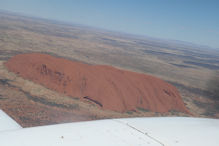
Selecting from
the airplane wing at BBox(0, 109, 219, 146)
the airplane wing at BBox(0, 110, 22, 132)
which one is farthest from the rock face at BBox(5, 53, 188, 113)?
the airplane wing at BBox(0, 109, 219, 146)

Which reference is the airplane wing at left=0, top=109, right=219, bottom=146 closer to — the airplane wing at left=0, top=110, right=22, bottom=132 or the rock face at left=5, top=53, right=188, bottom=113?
the airplane wing at left=0, top=110, right=22, bottom=132

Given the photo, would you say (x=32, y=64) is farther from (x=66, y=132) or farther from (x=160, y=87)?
(x=66, y=132)

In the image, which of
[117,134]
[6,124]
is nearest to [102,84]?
[6,124]

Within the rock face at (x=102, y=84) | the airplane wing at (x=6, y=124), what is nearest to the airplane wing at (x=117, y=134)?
the airplane wing at (x=6, y=124)

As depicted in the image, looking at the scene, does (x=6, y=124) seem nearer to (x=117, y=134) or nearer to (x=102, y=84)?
(x=117, y=134)

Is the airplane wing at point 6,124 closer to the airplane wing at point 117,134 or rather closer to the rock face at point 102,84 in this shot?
the airplane wing at point 117,134
